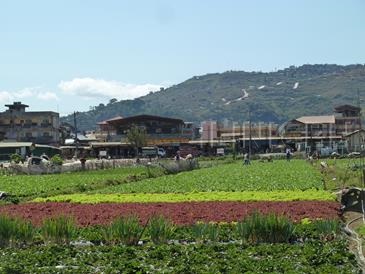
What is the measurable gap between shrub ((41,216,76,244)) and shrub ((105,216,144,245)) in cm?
110

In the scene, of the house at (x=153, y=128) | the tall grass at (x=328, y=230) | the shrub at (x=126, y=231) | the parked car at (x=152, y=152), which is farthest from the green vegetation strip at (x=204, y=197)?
the house at (x=153, y=128)

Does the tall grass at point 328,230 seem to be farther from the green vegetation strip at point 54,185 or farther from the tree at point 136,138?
the tree at point 136,138

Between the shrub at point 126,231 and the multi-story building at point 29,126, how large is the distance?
353 feet

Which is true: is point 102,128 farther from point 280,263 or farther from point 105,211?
point 280,263

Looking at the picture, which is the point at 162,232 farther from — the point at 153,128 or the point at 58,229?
the point at 153,128

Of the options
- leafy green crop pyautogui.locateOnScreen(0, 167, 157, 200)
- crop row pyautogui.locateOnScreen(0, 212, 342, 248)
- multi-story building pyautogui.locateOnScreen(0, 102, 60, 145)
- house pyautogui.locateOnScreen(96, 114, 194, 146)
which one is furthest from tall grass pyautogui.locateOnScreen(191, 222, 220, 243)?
multi-story building pyautogui.locateOnScreen(0, 102, 60, 145)

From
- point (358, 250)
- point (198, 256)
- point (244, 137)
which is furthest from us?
point (244, 137)

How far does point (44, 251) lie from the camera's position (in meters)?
16.9

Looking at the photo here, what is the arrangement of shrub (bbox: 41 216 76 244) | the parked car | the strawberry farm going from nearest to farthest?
the strawberry farm
shrub (bbox: 41 216 76 244)
the parked car

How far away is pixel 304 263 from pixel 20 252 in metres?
7.17

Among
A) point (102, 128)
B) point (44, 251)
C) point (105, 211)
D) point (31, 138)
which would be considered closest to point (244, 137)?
point (102, 128)

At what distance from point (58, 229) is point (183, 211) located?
759cm

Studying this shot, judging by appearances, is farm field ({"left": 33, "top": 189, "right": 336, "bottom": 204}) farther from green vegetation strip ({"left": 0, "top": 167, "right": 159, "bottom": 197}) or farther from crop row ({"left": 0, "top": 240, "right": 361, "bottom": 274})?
crop row ({"left": 0, "top": 240, "right": 361, "bottom": 274})

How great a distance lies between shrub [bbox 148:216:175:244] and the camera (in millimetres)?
17609
